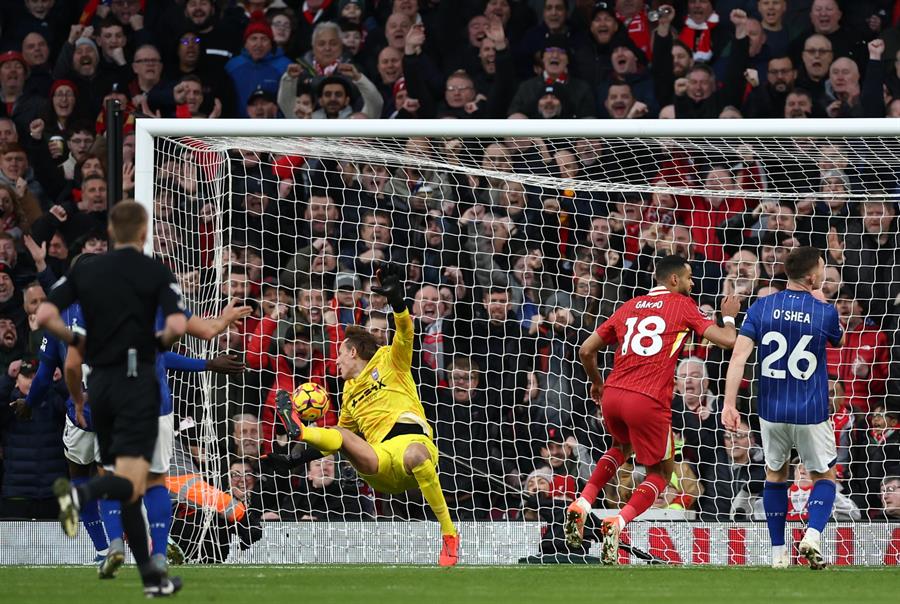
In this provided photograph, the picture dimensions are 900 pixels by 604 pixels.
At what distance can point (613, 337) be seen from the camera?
9227 millimetres

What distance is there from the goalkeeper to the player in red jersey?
3.46ft

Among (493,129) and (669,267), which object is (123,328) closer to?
(493,129)

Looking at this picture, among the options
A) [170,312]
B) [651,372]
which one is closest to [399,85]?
[651,372]

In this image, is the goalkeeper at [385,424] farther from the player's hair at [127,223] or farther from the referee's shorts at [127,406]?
the player's hair at [127,223]

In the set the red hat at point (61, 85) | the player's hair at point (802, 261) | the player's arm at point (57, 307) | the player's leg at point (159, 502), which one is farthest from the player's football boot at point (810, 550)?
the red hat at point (61, 85)

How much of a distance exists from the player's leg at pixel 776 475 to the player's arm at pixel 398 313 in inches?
96.2

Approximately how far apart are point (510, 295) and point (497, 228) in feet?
1.99

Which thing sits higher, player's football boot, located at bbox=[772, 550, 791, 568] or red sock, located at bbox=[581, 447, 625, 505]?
red sock, located at bbox=[581, 447, 625, 505]

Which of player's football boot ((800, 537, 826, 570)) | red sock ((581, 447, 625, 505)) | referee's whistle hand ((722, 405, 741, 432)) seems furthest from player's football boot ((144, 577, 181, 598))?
player's football boot ((800, 537, 826, 570))

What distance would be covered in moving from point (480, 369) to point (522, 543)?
5.80ft

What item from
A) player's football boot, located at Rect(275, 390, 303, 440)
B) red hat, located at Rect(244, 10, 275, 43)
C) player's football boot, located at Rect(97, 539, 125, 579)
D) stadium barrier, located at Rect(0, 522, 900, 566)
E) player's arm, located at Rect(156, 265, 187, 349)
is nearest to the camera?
player's arm, located at Rect(156, 265, 187, 349)

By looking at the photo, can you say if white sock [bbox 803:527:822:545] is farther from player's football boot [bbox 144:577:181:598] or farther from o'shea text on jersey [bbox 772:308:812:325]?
player's football boot [bbox 144:577:181:598]

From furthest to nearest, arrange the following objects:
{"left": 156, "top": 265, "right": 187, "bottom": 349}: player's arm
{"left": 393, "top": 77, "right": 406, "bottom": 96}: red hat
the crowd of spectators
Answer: {"left": 393, "top": 77, "right": 406, "bottom": 96}: red hat < the crowd of spectators < {"left": 156, "top": 265, "right": 187, "bottom": 349}: player's arm

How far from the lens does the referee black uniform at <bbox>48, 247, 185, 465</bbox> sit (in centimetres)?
630
